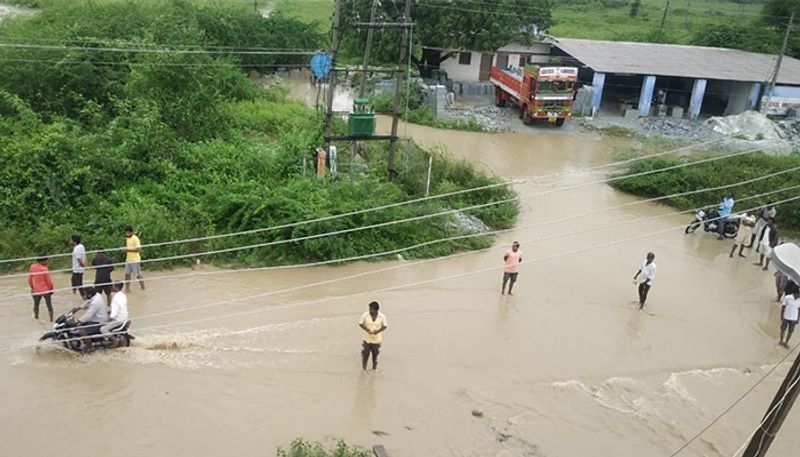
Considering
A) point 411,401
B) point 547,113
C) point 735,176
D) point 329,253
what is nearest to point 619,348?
point 411,401

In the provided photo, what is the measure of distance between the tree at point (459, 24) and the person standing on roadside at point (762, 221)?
1664 cm

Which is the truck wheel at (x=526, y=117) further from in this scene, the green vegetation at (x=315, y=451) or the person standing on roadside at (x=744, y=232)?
the green vegetation at (x=315, y=451)

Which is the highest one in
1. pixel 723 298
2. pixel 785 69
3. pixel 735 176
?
pixel 785 69

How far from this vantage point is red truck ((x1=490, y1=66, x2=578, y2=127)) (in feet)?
86.7

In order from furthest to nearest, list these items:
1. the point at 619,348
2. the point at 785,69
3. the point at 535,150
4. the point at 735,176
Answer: the point at 785,69, the point at 535,150, the point at 735,176, the point at 619,348

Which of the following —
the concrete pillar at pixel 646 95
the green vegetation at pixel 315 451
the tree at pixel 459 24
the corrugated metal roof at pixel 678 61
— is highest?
the tree at pixel 459 24

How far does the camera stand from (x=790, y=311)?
39.9 ft

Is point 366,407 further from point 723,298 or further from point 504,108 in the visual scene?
point 504,108

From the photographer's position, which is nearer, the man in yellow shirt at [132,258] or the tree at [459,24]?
the man in yellow shirt at [132,258]

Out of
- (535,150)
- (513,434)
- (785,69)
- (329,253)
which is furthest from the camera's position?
(785,69)

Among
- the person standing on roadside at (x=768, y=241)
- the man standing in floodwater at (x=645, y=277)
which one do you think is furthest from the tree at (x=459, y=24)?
the man standing in floodwater at (x=645, y=277)

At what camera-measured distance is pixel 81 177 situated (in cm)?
1410

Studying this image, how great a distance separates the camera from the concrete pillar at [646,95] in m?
29.9

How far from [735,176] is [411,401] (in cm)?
1504
